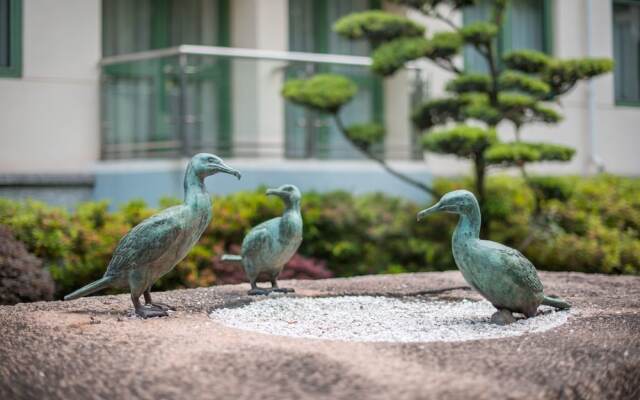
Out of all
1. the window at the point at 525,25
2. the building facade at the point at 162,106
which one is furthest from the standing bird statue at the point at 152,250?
the window at the point at 525,25

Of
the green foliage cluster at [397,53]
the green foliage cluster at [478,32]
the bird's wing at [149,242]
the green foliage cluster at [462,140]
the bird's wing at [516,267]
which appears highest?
the green foliage cluster at [478,32]

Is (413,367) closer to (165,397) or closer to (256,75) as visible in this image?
(165,397)

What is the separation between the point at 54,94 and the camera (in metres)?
11.0

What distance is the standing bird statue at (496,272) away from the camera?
4820 mm

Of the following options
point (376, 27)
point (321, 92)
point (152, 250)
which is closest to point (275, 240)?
point (152, 250)

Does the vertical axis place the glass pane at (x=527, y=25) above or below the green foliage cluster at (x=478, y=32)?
above

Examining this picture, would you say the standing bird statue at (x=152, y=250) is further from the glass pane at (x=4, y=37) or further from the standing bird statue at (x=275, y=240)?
the glass pane at (x=4, y=37)

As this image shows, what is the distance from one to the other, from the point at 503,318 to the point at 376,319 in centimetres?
86

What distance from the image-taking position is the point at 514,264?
191 inches

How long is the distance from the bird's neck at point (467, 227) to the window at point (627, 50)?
1190 cm

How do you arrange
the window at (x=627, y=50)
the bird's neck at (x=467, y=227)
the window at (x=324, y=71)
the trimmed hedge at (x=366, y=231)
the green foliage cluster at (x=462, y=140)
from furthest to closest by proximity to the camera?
1. the window at (x=627, y=50)
2. the window at (x=324, y=71)
3. the green foliage cluster at (x=462, y=140)
4. the trimmed hedge at (x=366, y=231)
5. the bird's neck at (x=467, y=227)

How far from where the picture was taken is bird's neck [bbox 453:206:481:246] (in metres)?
4.94

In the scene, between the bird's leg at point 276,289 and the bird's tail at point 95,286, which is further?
the bird's leg at point 276,289

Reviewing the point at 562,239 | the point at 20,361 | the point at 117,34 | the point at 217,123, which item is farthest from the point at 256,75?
the point at 20,361
